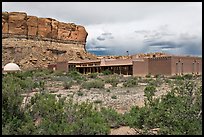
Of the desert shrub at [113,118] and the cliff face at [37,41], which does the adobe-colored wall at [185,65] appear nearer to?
the cliff face at [37,41]

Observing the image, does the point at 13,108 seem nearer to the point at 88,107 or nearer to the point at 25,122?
the point at 25,122

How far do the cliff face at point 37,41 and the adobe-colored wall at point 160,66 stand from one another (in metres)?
26.0

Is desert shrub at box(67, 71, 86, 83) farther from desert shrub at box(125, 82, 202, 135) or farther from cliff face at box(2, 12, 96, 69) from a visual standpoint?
desert shrub at box(125, 82, 202, 135)

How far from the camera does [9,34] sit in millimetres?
62688

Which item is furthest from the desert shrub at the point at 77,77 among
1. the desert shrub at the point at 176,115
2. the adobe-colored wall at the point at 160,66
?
the desert shrub at the point at 176,115

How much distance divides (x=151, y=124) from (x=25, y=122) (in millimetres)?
3163

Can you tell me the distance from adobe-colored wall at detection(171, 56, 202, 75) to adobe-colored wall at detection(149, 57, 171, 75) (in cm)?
65

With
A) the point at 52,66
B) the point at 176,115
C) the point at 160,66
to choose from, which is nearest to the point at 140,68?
the point at 160,66

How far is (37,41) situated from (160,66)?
3282 centimetres

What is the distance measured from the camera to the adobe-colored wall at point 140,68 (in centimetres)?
4340

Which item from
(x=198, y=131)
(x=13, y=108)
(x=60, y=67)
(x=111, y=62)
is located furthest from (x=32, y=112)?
(x=60, y=67)

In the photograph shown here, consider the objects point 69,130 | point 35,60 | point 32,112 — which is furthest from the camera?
point 35,60

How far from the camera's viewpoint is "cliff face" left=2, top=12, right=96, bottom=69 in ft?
198

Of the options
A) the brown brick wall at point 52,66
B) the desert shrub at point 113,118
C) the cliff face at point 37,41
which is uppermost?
the cliff face at point 37,41
